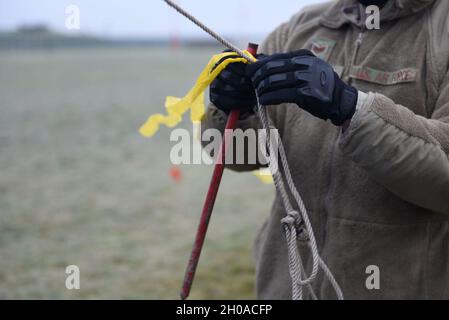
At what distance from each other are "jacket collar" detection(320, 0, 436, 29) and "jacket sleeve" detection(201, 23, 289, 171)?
0.58ft

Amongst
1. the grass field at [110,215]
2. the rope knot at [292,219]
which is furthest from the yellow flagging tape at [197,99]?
the grass field at [110,215]

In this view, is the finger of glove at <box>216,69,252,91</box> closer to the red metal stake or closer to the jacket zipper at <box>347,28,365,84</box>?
the red metal stake

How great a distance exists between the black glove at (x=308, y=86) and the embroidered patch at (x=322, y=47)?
13.4 inches

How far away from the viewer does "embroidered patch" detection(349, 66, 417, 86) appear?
5.77 ft

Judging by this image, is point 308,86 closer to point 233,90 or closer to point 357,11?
point 233,90

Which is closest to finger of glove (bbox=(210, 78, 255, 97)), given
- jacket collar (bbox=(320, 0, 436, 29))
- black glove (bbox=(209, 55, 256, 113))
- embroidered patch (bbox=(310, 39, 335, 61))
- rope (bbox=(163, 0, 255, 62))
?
black glove (bbox=(209, 55, 256, 113))

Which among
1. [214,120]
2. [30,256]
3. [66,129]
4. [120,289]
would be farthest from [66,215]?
[66,129]

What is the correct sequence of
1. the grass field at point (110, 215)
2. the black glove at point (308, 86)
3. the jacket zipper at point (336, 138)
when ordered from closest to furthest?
the black glove at point (308, 86)
the jacket zipper at point (336, 138)
the grass field at point (110, 215)

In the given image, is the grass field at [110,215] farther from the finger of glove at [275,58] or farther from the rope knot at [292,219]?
the finger of glove at [275,58]

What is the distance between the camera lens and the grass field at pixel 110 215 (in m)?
4.11

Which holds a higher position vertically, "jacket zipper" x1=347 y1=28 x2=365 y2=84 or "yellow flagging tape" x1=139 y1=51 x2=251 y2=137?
"jacket zipper" x1=347 y1=28 x2=365 y2=84

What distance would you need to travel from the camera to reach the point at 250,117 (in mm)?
1988

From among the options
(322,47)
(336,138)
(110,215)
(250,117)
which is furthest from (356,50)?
(110,215)

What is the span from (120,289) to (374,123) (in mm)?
2759
